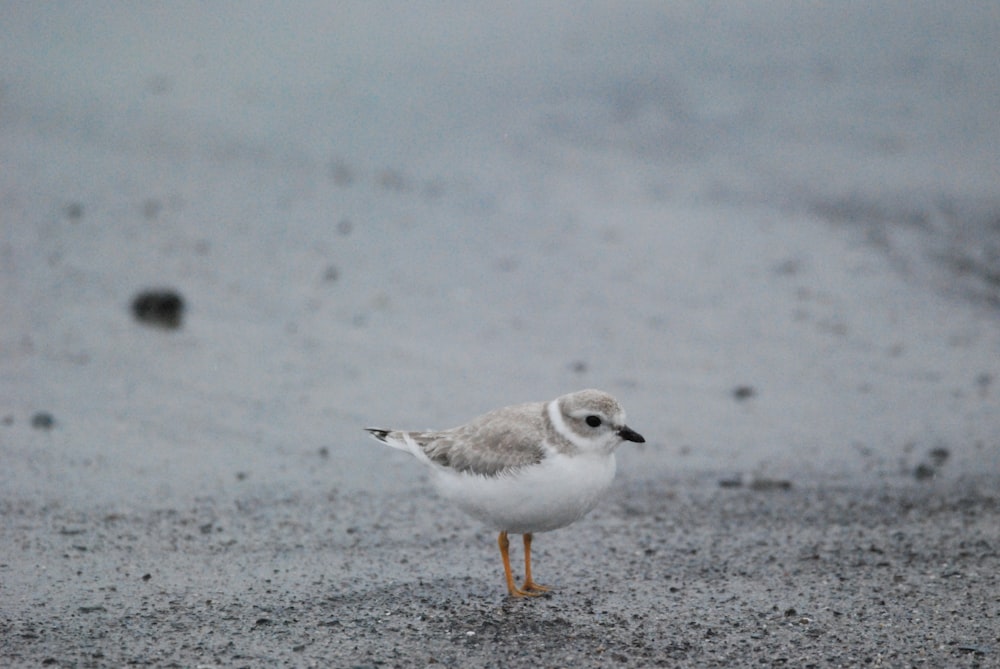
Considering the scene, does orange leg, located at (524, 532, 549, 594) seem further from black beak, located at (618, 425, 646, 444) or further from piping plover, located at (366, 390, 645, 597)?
black beak, located at (618, 425, 646, 444)

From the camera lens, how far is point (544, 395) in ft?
26.8

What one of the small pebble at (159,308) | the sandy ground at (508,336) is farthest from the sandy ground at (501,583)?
the small pebble at (159,308)

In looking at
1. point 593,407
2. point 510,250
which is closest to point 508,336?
point 510,250

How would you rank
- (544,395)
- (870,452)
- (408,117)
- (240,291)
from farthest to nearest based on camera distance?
(408,117), (240,291), (544,395), (870,452)

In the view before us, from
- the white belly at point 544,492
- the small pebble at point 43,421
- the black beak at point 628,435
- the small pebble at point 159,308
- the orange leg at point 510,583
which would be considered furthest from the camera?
the small pebble at point 159,308

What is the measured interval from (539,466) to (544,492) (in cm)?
13

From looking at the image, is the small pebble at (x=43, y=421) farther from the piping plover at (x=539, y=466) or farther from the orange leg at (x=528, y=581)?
the orange leg at (x=528, y=581)

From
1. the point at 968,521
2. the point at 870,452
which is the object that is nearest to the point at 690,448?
the point at 870,452

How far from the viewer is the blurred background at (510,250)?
7.53 m

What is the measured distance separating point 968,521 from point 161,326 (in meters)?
6.01

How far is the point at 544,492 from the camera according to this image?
5227mm

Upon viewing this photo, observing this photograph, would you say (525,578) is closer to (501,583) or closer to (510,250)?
(501,583)

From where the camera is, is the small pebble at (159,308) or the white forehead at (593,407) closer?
the white forehead at (593,407)

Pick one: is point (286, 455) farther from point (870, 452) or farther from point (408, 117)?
point (408, 117)
